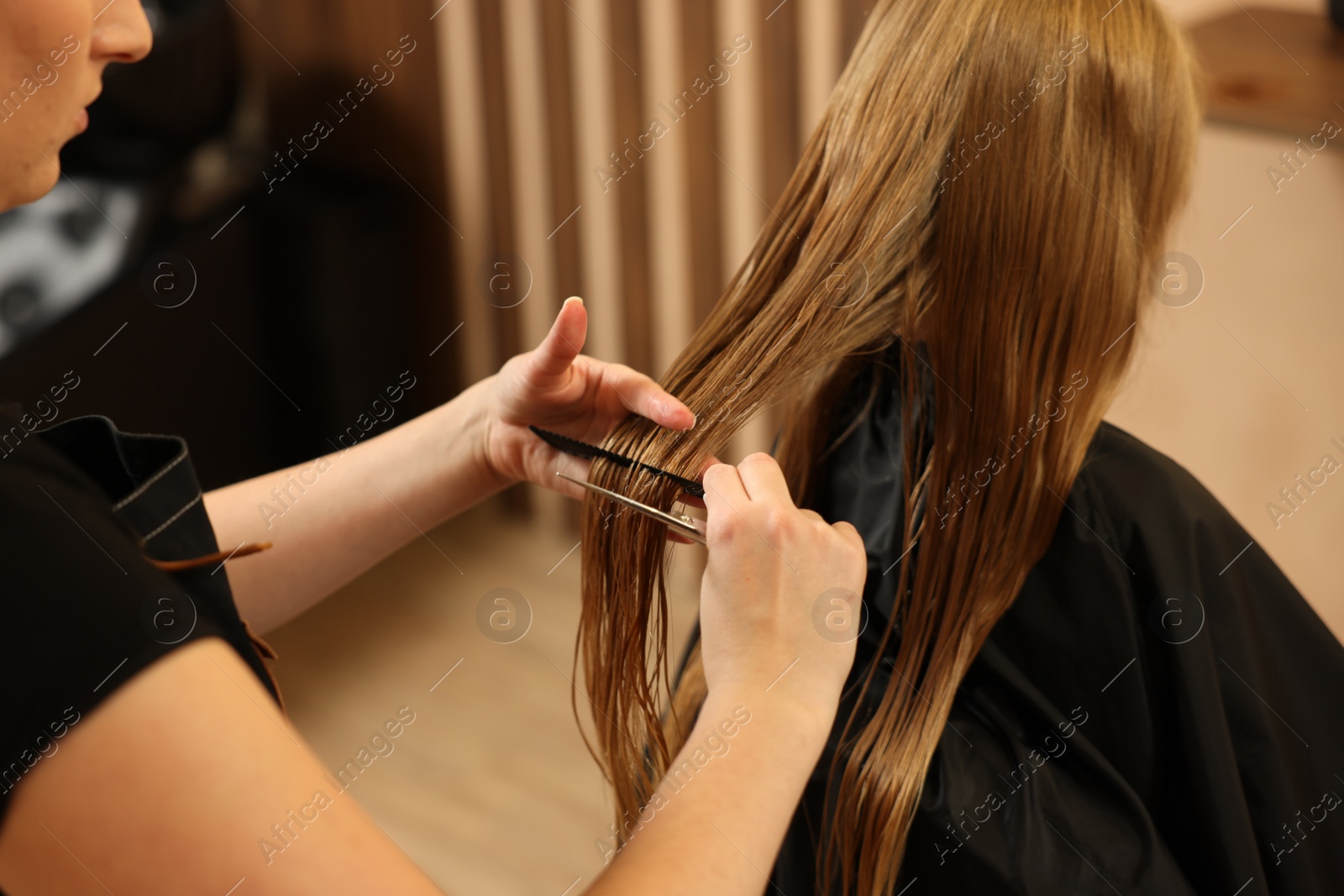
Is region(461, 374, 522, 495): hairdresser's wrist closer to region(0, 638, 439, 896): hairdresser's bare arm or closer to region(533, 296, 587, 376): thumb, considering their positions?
region(533, 296, 587, 376): thumb

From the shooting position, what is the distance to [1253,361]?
1.91 m

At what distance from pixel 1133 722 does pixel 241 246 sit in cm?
217

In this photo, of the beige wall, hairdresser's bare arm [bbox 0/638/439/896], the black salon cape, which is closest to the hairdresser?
hairdresser's bare arm [bbox 0/638/439/896]

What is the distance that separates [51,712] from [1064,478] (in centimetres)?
82

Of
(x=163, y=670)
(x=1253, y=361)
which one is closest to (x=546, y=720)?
(x=1253, y=361)

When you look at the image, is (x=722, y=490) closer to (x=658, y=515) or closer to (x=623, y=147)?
(x=658, y=515)

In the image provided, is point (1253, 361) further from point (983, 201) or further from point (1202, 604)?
point (983, 201)

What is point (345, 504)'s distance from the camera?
1131 mm

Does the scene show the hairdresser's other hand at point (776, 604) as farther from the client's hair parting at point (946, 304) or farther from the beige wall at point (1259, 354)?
the beige wall at point (1259, 354)

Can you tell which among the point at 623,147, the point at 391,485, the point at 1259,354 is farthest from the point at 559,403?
the point at 623,147

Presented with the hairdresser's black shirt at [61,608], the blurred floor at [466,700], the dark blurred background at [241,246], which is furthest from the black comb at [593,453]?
the dark blurred background at [241,246]

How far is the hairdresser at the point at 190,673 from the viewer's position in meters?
0.58

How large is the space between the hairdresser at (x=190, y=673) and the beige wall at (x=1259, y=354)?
1256mm

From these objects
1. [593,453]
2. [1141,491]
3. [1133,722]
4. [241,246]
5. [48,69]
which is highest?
[241,246]
